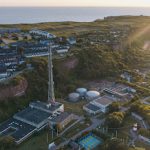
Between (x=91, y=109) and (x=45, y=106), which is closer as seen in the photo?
(x=45, y=106)

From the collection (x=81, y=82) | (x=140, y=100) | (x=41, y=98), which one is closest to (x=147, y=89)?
(x=140, y=100)

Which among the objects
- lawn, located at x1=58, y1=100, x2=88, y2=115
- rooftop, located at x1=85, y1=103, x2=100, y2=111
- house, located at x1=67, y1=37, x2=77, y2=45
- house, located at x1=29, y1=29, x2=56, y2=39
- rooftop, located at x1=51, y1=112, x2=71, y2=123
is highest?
house, located at x1=29, y1=29, x2=56, y2=39

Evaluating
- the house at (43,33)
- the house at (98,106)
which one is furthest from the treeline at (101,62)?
the house at (43,33)

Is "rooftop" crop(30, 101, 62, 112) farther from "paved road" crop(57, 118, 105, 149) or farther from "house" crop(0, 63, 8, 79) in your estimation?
"house" crop(0, 63, 8, 79)

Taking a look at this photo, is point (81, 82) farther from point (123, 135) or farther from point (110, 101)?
point (123, 135)

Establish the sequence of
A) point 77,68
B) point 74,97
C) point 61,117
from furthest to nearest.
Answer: point 77,68, point 74,97, point 61,117

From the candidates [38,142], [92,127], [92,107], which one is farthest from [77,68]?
[38,142]

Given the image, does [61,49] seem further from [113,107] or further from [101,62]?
[113,107]

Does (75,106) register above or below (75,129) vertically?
Result: above

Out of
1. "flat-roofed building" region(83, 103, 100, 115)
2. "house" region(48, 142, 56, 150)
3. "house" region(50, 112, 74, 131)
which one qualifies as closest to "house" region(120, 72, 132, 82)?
"flat-roofed building" region(83, 103, 100, 115)
